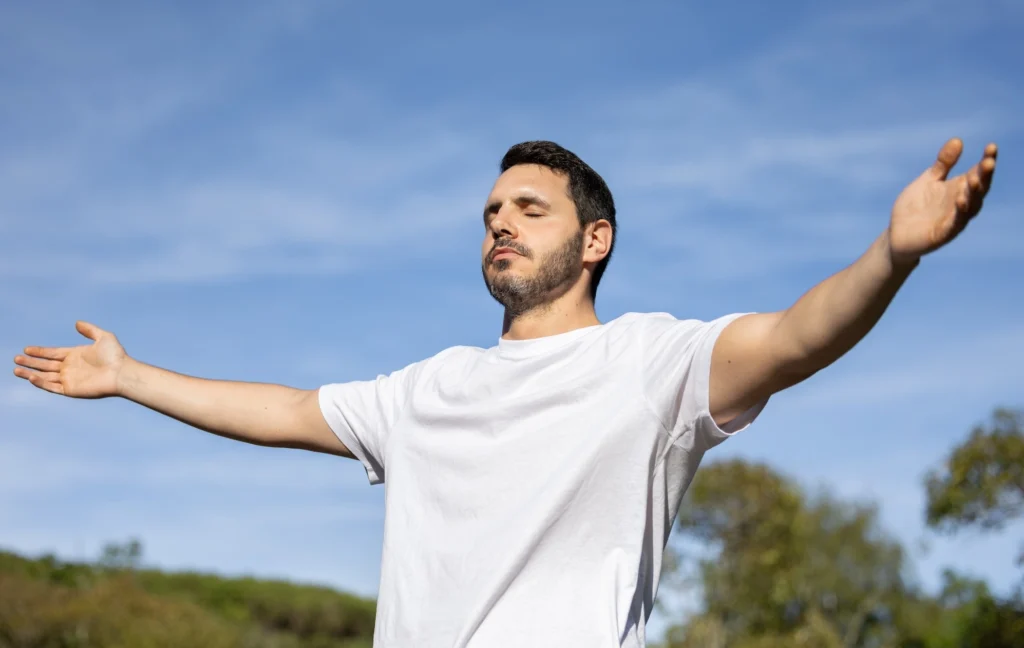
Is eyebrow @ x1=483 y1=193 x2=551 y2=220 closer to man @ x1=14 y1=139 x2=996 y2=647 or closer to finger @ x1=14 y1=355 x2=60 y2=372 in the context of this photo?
man @ x1=14 y1=139 x2=996 y2=647

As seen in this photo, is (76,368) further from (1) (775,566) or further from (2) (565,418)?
(1) (775,566)

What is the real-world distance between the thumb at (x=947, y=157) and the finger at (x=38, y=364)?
3.23 metres

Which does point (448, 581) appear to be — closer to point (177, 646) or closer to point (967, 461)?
point (967, 461)

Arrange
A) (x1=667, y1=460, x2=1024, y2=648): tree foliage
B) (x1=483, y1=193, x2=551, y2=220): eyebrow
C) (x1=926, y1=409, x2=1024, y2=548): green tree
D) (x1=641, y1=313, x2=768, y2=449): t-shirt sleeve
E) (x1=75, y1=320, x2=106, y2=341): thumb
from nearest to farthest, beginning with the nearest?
(x1=641, y1=313, x2=768, y2=449): t-shirt sleeve, (x1=483, y1=193, x2=551, y2=220): eyebrow, (x1=75, y1=320, x2=106, y2=341): thumb, (x1=926, y1=409, x2=1024, y2=548): green tree, (x1=667, y1=460, x2=1024, y2=648): tree foliage

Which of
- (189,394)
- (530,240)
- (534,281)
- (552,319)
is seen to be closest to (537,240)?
(530,240)

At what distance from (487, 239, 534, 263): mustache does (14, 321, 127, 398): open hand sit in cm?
159

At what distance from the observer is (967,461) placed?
20.3 m

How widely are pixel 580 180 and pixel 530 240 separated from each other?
1.19ft

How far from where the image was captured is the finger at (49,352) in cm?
411

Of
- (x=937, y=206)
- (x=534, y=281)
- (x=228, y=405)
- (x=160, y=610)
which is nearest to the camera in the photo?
(x=937, y=206)

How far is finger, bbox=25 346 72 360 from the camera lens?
13.5 feet

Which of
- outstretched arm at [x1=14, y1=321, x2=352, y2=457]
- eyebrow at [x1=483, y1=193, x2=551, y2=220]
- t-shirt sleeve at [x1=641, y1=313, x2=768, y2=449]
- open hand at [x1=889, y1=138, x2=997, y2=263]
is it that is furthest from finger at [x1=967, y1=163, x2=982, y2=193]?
outstretched arm at [x1=14, y1=321, x2=352, y2=457]

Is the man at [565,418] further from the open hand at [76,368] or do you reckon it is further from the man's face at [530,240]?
the open hand at [76,368]

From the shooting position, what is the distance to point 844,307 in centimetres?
250
